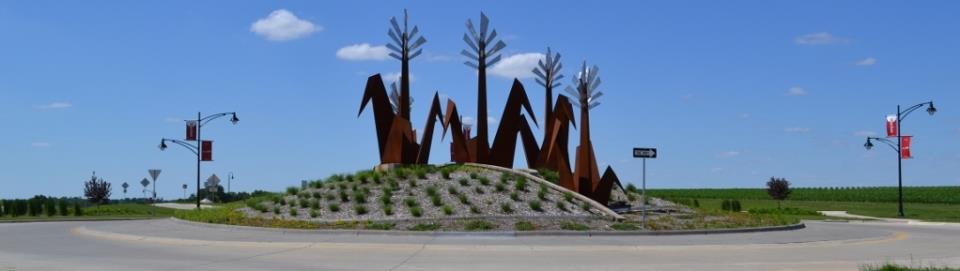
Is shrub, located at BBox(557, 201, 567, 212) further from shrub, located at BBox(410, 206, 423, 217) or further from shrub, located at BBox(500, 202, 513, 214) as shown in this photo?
shrub, located at BBox(410, 206, 423, 217)

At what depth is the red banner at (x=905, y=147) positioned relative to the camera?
4559 centimetres

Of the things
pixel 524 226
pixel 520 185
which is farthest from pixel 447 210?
pixel 520 185

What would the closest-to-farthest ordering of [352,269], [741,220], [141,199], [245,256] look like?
[352,269] < [245,256] < [741,220] < [141,199]

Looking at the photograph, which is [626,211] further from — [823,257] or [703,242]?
[823,257]

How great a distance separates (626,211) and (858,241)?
8596mm

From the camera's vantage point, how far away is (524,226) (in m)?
23.3

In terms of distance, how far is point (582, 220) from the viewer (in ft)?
81.6

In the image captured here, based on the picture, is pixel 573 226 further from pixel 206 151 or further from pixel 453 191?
pixel 206 151

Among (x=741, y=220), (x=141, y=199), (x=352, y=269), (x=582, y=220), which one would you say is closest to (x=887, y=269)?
(x=352, y=269)

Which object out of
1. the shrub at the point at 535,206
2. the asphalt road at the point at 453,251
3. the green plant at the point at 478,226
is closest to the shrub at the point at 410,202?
the green plant at the point at 478,226

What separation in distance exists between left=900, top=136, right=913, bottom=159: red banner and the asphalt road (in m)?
21.8

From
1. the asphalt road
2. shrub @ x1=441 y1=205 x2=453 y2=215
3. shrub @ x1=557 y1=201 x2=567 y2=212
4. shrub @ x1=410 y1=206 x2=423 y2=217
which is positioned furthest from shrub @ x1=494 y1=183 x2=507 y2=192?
the asphalt road

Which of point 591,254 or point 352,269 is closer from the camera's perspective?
point 352,269

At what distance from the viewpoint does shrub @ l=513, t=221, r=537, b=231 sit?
2311 centimetres
